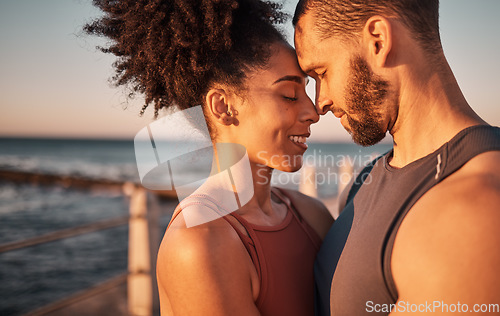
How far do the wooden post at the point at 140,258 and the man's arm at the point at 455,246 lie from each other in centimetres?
267

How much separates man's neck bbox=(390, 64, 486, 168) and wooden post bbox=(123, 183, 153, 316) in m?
2.51

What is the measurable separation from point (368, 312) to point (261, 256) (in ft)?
1.62

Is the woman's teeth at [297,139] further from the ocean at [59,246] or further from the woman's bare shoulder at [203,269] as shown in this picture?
the ocean at [59,246]

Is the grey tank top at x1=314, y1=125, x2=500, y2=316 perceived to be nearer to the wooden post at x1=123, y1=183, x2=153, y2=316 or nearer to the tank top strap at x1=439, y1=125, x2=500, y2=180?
the tank top strap at x1=439, y1=125, x2=500, y2=180

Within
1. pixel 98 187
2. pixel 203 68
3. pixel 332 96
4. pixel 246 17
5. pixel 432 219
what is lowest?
pixel 98 187

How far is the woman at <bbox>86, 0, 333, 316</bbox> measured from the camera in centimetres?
168

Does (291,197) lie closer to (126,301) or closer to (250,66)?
(250,66)

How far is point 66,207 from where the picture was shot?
18250mm

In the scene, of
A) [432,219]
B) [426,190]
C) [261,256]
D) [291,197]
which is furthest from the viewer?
[291,197]

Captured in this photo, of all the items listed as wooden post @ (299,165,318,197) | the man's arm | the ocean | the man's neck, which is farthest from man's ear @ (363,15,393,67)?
wooden post @ (299,165,318,197)

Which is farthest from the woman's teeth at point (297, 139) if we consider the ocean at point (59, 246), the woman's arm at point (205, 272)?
the ocean at point (59, 246)

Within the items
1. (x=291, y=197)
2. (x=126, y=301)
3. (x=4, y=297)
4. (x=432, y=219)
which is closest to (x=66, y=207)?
(x=4, y=297)

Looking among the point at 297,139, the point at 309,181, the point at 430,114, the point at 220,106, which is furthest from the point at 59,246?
the point at 430,114

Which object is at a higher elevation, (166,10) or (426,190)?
(166,10)
